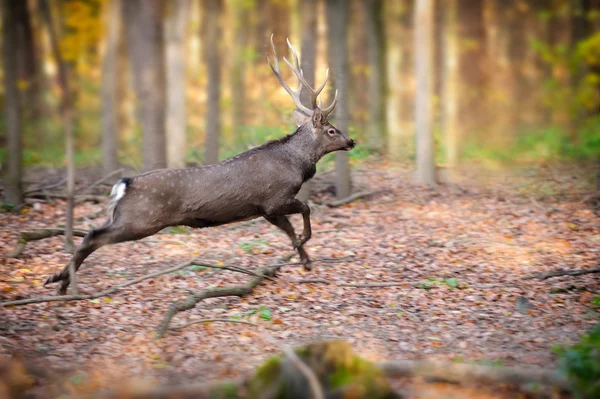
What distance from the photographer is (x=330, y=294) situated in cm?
808

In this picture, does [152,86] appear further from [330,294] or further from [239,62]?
[239,62]

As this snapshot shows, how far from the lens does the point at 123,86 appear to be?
2961 cm

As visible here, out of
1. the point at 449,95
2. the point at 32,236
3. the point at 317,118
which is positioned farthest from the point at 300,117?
the point at 449,95

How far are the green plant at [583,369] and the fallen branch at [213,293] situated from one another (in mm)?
3535

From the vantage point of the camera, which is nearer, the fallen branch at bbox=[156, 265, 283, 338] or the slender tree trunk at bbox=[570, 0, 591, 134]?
the fallen branch at bbox=[156, 265, 283, 338]

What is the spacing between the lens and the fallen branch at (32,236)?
8802mm

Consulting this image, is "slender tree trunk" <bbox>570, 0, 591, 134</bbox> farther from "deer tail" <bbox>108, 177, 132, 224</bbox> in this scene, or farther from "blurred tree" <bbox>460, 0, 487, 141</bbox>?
"deer tail" <bbox>108, 177, 132, 224</bbox>

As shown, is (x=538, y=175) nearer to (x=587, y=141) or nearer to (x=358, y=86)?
(x=587, y=141)

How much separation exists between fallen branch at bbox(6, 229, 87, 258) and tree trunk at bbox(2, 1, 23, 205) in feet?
7.49

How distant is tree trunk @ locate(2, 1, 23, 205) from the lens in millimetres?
11227

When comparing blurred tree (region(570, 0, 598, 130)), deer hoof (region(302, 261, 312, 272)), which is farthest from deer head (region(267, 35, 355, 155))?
blurred tree (region(570, 0, 598, 130))

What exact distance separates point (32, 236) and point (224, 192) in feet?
9.11

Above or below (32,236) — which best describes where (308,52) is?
above

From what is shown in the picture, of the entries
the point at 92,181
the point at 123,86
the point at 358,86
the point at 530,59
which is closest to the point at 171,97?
the point at 92,181
